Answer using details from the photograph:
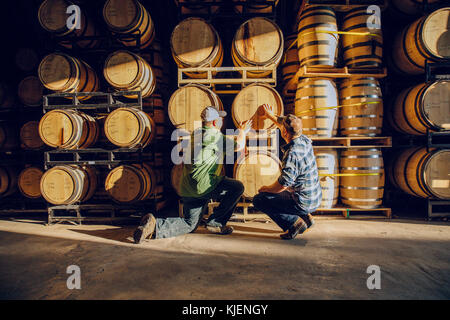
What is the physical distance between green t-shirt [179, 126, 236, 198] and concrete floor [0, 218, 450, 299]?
2.43 feet

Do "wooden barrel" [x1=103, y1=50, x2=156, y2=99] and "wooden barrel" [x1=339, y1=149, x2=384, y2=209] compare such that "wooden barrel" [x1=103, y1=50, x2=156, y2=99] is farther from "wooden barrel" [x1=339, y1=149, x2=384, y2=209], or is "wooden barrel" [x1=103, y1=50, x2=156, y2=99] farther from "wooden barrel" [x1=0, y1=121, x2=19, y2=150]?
"wooden barrel" [x1=339, y1=149, x2=384, y2=209]

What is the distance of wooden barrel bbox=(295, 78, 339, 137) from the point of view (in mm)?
3932

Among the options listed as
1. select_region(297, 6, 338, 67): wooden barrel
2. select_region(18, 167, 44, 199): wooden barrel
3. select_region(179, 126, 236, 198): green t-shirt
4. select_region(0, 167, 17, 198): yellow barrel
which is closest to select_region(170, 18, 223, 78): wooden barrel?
select_region(179, 126, 236, 198): green t-shirt

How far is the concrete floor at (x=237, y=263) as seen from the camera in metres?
2.02

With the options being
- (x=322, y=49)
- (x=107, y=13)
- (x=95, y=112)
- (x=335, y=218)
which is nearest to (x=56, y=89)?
(x=95, y=112)

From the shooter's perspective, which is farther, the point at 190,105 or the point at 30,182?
the point at 30,182

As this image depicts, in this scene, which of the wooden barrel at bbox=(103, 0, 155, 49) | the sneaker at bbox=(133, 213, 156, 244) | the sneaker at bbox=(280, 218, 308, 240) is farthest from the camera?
the wooden barrel at bbox=(103, 0, 155, 49)

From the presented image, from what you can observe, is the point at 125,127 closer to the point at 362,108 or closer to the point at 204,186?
the point at 204,186

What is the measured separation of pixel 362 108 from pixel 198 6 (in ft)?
11.8

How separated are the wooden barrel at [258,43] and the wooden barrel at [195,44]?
45 cm

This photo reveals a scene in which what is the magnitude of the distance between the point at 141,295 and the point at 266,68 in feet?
12.2

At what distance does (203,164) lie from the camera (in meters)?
3.30

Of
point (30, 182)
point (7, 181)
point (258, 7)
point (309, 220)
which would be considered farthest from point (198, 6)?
point (7, 181)

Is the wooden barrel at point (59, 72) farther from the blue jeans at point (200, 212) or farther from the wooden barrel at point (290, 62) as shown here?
the wooden barrel at point (290, 62)
